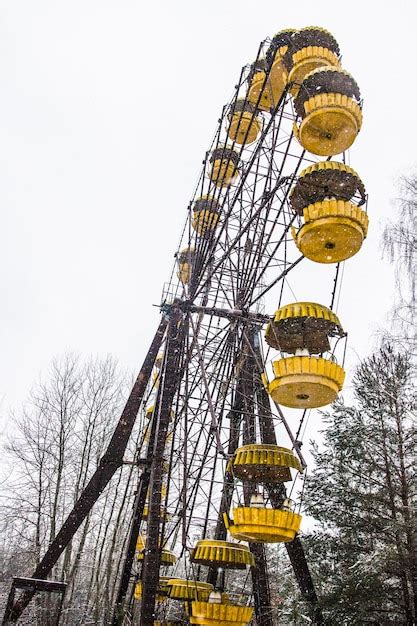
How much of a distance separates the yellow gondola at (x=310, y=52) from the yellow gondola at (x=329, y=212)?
1.91 m

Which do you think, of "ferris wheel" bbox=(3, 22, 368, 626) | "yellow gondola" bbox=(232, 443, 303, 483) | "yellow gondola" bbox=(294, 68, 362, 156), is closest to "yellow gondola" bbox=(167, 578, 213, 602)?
"ferris wheel" bbox=(3, 22, 368, 626)

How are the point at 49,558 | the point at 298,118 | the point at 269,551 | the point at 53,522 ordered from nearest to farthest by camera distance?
the point at 298,118, the point at 49,558, the point at 53,522, the point at 269,551

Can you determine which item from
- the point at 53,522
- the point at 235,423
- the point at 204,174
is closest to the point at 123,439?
the point at 235,423

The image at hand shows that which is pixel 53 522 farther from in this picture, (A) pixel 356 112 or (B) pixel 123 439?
(A) pixel 356 112

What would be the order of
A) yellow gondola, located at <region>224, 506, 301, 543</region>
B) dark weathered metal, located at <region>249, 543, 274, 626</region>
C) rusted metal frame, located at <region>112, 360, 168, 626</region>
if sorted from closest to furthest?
1. yellow gondola, located at <region>224, 506, 301, 543</region>
2. dark weathered metal, located at <region>249, 543, 274, 626</region>
3. rusted metal frame, located at <region>112, 360, 168, 626</region>

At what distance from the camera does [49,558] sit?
10.4m

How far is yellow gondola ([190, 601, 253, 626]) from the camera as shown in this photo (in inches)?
348

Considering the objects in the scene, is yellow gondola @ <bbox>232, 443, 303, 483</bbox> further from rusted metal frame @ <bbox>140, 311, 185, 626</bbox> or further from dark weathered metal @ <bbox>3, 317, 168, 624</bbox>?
dark weathered metal @ <bbox>3, 317, 168, 624</bbox>

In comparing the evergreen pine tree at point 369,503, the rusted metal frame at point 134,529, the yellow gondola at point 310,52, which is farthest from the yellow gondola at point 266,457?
the yellow gondola at point 310,52

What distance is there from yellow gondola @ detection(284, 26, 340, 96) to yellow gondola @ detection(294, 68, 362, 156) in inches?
31.6

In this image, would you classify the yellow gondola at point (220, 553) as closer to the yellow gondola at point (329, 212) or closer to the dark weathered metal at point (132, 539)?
the dark weathered metal at point (132, 539)

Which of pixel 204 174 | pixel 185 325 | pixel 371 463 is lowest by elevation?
pixel 371 463

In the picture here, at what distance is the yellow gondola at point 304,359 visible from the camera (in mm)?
6879

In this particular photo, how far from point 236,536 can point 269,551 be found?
20.6 m
